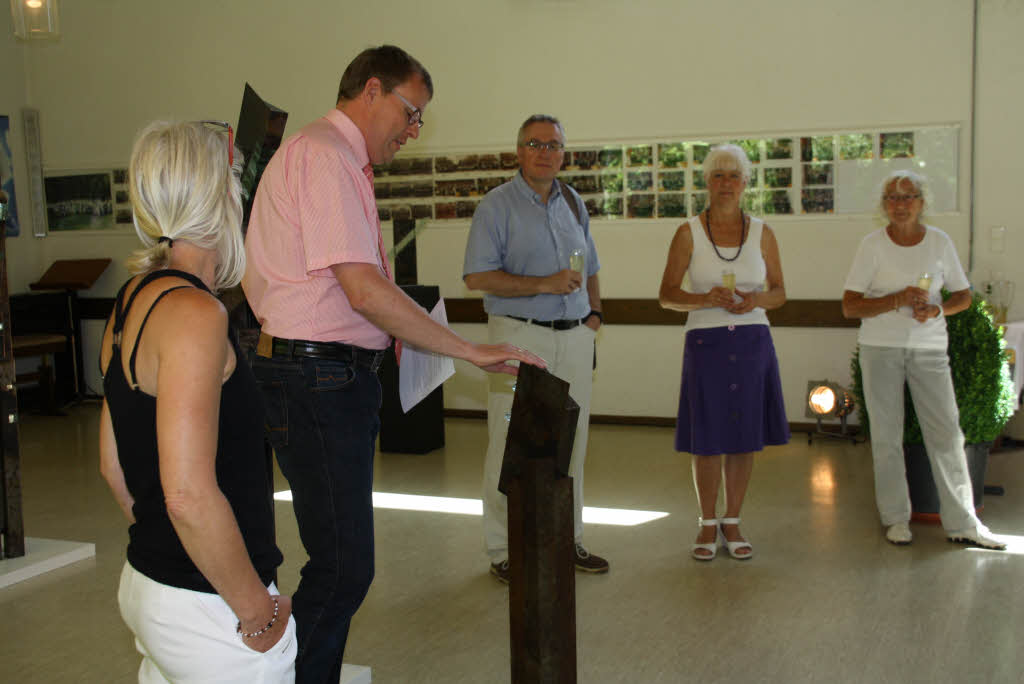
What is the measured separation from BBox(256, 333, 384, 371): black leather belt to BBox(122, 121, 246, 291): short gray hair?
2.16 ft

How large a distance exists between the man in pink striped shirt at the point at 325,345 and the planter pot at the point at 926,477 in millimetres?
3152

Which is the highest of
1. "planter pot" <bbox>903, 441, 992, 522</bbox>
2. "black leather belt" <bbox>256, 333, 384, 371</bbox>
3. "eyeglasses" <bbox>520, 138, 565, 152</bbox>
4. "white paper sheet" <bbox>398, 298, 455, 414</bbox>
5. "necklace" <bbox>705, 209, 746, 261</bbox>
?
"eyeglasses" <bbox>520, 138, 565, 152</bbox>

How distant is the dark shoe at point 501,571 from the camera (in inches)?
152

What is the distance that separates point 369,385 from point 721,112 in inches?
212

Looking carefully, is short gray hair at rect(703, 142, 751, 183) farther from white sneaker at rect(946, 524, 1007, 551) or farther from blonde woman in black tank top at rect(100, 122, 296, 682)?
blonde woman in black tank top at rect(100, 122, 296, 682)

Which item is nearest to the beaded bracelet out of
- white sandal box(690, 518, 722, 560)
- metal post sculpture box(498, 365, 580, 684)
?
metal post sculpture box(498, 365, 580, 684)

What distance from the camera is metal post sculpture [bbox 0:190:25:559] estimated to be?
4.13 meters

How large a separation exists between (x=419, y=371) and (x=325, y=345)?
378 millimetres

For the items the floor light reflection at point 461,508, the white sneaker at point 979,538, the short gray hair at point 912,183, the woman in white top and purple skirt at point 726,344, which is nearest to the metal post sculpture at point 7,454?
the floor light reflection at point 461,508

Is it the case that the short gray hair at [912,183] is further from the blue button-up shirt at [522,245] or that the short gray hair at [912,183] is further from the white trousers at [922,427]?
the blue button-up shirt at [522,245]

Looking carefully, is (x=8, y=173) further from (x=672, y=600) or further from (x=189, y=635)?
(x=189, y=635)

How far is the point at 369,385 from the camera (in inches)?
90.7

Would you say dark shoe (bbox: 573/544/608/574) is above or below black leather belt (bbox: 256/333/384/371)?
below

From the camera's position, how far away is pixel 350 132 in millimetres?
2346
